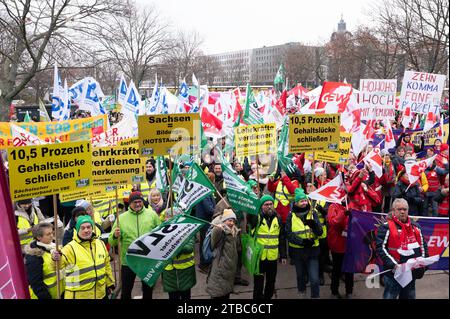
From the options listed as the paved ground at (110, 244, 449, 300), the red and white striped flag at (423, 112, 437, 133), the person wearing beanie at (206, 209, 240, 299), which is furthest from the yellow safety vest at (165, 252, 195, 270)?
the red and white striped flag at (423, 112, 437, 133)

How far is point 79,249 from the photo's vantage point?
4.30m

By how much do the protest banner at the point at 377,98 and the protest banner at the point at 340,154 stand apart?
2921 mm

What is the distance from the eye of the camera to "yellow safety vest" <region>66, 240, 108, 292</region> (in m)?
4.24

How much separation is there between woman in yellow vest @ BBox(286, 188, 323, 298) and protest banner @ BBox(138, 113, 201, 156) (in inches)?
72.6

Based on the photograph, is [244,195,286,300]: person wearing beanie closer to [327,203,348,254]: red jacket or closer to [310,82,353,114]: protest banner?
[327,203,348,254]: red jacket

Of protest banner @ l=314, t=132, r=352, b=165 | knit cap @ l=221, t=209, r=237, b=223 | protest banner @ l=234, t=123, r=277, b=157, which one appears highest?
protest banner @ l=234, t=123, r=277, b=157

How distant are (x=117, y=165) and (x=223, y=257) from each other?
6.84ft

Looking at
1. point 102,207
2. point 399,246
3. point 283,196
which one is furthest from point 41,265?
point 283,196

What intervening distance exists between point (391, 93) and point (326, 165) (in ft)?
10.6

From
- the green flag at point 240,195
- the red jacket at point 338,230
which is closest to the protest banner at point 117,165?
the green flag at point 240,195

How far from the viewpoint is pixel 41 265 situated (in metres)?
4.15
